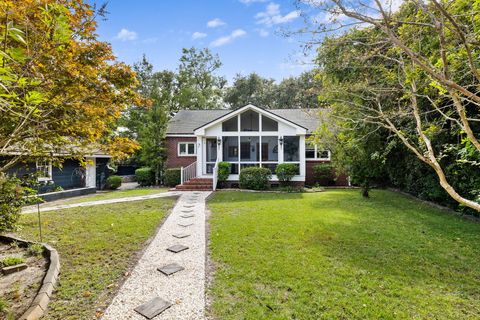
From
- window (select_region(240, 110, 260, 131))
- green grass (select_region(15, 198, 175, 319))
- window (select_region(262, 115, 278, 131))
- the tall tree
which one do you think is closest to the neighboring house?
green grass (select_region(15, 198, 175, 319))

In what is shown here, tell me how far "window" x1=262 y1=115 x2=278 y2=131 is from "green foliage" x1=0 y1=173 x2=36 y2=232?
12.5 meters

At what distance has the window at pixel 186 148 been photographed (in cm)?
1798

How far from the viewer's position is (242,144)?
18.0 meters

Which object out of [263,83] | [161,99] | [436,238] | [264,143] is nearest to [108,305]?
[436,238]

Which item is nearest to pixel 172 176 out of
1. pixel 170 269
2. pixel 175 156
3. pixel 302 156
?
pixel 175 156

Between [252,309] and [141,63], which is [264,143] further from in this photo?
[141,63]

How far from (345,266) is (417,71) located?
341 cm

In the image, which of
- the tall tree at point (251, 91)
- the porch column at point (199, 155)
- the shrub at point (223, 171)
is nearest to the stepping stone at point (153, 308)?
the shrub at point (223, 171)

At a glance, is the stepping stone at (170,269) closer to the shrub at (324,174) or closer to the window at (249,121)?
the window at (249,121)

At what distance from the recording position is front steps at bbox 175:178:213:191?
1381cm

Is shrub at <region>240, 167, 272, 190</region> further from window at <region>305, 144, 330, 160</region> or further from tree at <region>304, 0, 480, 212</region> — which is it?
tree at <region>304, 0, 480, 212</region>

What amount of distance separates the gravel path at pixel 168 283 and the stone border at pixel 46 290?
32.8 inches

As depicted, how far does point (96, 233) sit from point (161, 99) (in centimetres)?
1358

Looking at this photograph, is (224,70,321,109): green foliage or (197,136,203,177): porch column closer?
(197,136,203,177): porch column
